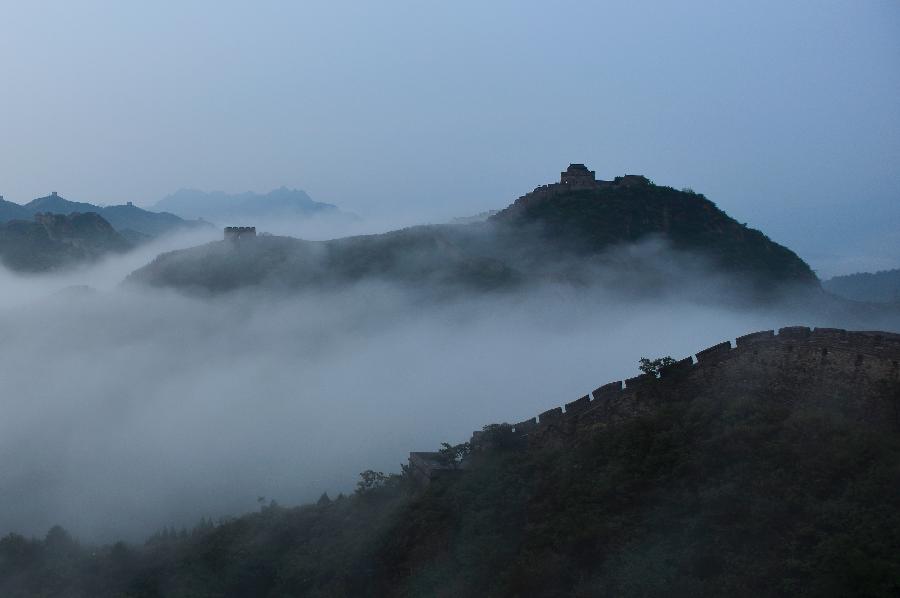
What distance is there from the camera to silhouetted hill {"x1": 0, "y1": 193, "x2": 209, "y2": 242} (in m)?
126

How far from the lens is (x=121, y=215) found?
5743 inches

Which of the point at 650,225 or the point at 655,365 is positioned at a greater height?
the point at 650,225

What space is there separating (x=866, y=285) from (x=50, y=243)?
82299 millimetres

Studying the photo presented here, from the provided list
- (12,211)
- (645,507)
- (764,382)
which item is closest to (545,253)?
(764,382)

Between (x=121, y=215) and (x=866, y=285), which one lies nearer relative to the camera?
(x=866, y=285)

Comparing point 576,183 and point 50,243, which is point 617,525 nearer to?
point 576,183

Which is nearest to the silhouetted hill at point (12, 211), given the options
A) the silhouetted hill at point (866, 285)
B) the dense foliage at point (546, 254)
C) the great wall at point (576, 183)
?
the dense foliage at point (546, 254)

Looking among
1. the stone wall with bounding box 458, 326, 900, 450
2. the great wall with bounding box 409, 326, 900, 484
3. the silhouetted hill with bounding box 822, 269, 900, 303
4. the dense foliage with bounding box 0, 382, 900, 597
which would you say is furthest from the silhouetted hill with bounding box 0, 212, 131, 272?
the stone wall with bounding box 458, 326, 900, 450

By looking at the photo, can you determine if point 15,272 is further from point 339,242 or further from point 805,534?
point 805,534

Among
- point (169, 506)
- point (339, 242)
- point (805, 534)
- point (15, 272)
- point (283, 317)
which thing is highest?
point (15, 272)

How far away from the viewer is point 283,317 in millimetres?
56656

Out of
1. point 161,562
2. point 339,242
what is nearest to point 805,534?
point 161,562

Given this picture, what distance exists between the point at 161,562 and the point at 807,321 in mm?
32023

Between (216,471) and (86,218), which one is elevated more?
(86,218)
